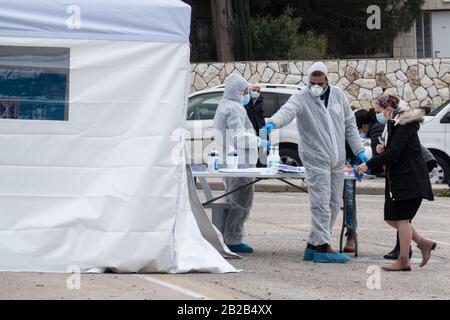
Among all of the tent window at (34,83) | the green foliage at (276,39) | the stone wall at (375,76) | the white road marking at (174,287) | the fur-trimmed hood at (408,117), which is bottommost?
the white road marking at (174,287)

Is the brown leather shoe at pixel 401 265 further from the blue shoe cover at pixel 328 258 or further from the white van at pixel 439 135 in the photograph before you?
the white van at pixel 439 135

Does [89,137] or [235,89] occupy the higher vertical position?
[235,89]

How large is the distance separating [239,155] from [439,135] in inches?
387

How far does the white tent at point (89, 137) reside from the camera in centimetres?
1012

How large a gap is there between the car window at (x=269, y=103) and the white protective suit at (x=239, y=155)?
9.39 meters

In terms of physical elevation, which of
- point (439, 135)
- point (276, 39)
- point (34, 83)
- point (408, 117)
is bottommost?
point (408, 117)

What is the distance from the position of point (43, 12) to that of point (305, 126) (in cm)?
298

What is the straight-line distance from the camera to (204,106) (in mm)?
22031

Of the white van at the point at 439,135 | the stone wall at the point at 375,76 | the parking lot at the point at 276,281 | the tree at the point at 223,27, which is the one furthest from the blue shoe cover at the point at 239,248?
the tree at the point at 223,27

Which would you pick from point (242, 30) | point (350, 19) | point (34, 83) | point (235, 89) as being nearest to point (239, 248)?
point (235, 89)

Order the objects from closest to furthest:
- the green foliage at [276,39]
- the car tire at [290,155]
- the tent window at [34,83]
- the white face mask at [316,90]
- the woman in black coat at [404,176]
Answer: the tent window at [34,83], the woman in black coat at [404,176], the white face mask at [316,90], the car tire at [290,155], the green foliage at [276,39]

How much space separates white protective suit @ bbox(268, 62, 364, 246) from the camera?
37.6 feet

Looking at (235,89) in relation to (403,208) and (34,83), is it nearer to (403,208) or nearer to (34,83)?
(403,208)

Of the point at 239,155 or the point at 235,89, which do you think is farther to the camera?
the point at 235,89
